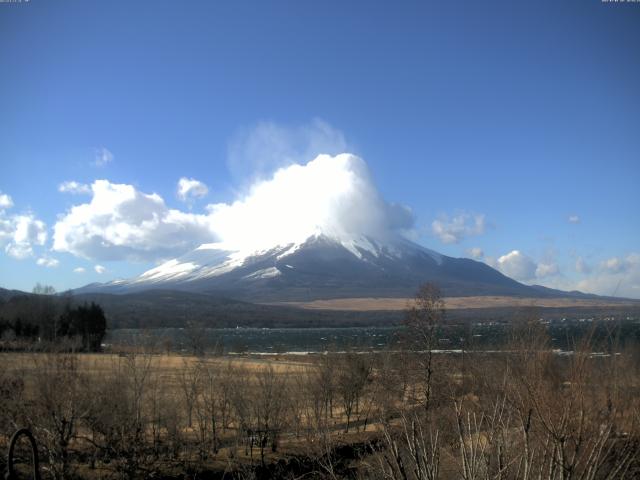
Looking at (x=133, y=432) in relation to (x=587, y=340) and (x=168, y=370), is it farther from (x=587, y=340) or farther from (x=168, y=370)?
(x=168, y=370)

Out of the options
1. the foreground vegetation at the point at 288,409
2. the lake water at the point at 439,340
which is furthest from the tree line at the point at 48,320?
the foreground vegetation at the point at 288,409

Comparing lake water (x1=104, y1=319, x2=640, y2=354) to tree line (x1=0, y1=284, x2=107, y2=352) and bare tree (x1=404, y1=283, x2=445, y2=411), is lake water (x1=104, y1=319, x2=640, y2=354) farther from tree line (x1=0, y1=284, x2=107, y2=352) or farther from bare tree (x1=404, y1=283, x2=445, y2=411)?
tree line (x1=0, y1=284, x2=107, y2=352)

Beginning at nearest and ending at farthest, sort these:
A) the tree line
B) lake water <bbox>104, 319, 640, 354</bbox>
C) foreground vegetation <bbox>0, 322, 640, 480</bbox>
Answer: lake water <bbox>104, 319, 640, 354</bbox>, foreground vegetation <bbox>0, 322, 640, 480</bbox>, the tree line

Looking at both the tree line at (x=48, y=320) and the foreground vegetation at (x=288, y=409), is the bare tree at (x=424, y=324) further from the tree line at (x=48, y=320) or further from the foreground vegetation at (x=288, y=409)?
the tree line at (x=48, y=320)

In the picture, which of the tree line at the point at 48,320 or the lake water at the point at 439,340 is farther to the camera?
the tree line at the point at 48,320

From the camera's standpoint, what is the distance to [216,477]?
25078 millimetres

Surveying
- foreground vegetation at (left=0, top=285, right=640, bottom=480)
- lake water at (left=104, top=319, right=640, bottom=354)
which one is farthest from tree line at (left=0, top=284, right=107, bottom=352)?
foreground vegetation at (left=0, top=285, right=640, bottom=480)

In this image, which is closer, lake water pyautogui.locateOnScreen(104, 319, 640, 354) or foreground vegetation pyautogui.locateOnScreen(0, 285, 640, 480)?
lake water pyautogui.locateOnScreen(104, 319, 640, 354)

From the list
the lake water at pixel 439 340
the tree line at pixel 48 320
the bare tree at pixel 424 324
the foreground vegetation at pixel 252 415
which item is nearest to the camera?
the lake water at pixel 439 340

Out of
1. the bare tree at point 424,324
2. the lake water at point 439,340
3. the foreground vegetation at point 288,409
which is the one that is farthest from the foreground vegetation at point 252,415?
the lake water at point 439,340

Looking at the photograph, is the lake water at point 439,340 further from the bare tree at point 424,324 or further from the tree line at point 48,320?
the tree line at point 48,320

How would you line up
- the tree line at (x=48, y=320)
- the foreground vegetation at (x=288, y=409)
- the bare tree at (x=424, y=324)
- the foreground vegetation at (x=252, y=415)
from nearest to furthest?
the foreground vegetation at (x=288, y=409), the foreground vegetation at (x=252, y=415), the bare tree at (x=424, y=324), the tree line at (x=48, y=320)

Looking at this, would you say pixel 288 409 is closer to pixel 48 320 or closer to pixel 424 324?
pixel 424 324

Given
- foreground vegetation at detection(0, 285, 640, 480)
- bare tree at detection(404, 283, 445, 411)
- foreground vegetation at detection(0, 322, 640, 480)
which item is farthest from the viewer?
bare tree at detection(404, 283, 445, 411)
